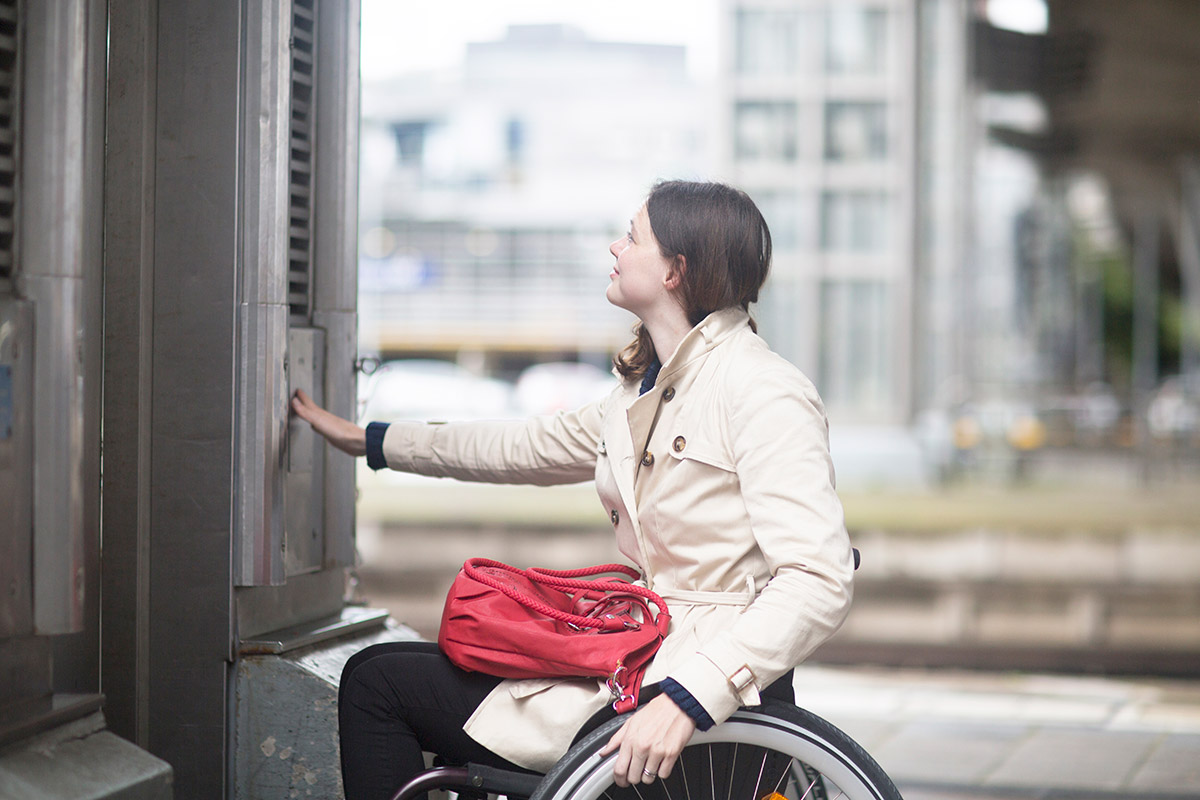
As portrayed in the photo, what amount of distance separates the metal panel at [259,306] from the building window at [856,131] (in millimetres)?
15642

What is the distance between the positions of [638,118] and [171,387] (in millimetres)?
51481

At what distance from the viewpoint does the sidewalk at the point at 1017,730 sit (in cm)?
473

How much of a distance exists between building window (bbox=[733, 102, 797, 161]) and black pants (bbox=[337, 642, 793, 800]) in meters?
16.3

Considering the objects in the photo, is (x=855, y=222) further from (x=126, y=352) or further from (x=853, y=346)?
(x=126, y=352)

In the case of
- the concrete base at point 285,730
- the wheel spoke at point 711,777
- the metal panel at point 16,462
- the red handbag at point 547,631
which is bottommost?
the concrete base at point 285,730

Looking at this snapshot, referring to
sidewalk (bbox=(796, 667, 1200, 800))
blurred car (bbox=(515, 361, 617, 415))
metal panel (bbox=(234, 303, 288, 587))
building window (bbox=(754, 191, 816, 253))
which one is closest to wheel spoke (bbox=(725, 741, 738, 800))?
metal panel (bbox=(234, 303, 288, 587))

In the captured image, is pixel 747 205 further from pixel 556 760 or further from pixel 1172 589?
pixel 1172 589

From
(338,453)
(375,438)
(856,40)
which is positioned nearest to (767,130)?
(856,40)

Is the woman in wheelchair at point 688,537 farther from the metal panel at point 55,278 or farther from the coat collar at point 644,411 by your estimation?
the metal panel at point 55,278

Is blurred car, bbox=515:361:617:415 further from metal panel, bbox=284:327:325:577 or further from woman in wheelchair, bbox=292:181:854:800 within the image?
woman in wheelchair, bbox=292:181:854:800

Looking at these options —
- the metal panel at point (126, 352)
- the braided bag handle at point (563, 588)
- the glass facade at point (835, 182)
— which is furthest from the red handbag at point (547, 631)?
the glass facade at point (835, 182)

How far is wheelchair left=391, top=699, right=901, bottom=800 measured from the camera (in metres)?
2.09

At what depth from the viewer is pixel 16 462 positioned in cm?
230

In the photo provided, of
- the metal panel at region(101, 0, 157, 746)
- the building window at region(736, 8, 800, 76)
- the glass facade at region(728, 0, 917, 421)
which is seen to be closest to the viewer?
the metal panel at region(101, 0, 157, 746)
